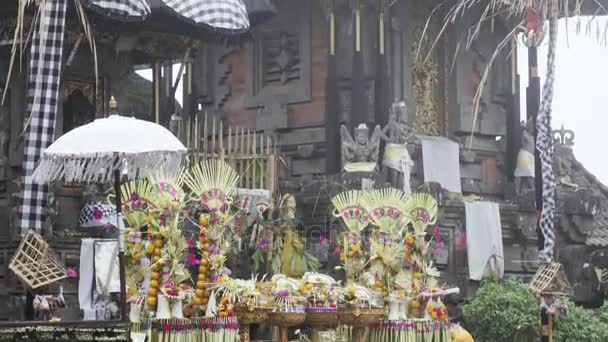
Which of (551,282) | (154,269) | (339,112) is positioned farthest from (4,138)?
(551,282)

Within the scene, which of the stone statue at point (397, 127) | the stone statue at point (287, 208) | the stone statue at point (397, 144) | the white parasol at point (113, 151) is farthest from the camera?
the stone statue at point (397, 127)

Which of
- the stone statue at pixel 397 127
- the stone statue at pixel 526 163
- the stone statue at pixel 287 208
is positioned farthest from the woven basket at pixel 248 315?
the stone statue at pixel 526 163

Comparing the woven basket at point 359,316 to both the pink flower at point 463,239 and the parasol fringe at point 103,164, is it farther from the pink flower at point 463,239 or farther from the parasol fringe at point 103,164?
the pink flower at point 463,239

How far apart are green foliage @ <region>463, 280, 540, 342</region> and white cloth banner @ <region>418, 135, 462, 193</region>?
11.9 feet

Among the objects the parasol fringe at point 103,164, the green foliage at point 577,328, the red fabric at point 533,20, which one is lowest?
the green foliage at point 577,328

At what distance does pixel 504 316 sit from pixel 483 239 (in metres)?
3.15

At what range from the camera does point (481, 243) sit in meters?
23.5

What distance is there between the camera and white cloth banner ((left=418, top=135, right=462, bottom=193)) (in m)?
24.6

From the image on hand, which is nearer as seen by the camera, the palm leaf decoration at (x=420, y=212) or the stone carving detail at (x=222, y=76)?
the palm leaf decoration at (x=420, y=212)

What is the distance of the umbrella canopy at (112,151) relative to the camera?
47.3ft

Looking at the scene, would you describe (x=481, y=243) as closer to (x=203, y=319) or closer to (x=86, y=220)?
(x=86, y=220)

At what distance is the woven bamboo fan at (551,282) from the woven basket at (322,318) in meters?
2.77

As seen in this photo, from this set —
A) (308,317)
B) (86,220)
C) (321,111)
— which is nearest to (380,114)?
(321,111)

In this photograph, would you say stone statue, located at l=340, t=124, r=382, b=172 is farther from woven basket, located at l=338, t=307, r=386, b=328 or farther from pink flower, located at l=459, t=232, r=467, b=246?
woven basket, located at l=338, t=307, r=386, b=328
